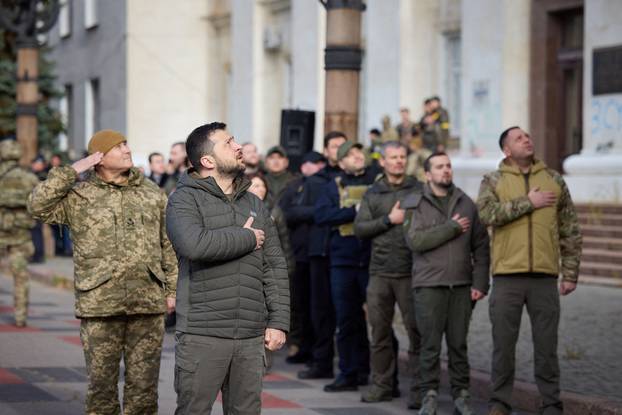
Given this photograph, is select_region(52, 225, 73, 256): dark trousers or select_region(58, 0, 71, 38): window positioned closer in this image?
select_region(52, 225, 73, 256): dark trousers

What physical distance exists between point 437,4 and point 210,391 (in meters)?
19.9

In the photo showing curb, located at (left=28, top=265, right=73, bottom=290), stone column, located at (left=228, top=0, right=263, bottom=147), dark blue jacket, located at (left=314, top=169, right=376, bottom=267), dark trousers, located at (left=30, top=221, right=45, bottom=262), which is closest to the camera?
dark blue jacket, located at (left=314, top=169, right=376, bottom=267)

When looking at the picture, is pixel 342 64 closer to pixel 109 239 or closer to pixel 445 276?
pixel 445 276

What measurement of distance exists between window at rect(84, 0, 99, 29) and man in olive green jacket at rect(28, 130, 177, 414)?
3223 cm

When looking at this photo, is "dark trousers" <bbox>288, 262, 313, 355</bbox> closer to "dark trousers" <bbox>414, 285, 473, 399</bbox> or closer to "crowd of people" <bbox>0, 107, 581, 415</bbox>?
"crowd of people" <bbox>0, 107, 581, 415</bbox>

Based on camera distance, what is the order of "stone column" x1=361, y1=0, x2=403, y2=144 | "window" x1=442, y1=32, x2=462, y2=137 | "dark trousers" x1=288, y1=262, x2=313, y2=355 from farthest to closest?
"stone column" x1=361, y1=0, x2=403, y2=144, "window" x1=442, y1=32, x2=462, y2=137, "dark trousers" x1=288, y1=262, x2=313, y2=355

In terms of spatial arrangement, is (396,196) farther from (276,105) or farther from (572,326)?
(276,105)

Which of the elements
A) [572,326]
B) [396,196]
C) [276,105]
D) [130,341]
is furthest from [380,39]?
[130,341]

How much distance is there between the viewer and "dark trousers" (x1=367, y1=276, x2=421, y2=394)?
10.4 m

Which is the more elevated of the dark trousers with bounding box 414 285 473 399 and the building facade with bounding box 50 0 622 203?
the building facade with bounding box 50 0 622 203

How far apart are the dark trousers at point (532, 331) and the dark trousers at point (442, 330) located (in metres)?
0.34

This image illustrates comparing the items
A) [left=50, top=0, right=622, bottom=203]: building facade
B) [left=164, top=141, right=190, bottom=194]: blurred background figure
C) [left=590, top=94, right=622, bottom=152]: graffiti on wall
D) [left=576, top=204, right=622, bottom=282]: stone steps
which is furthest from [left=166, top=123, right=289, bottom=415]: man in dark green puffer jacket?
[left=590, top=94, right=622, bottom=152]: graffiti on wall

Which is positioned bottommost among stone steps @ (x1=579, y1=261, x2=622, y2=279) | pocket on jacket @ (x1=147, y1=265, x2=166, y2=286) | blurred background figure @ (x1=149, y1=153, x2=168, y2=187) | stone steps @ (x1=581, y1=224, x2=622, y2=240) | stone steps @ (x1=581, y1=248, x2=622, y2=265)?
stone steps @ (x1=579, y1=261, x2=622, y2=279)

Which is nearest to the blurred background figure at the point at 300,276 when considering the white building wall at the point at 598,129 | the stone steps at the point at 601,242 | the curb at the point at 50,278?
the stone steps at the point at 601,242
